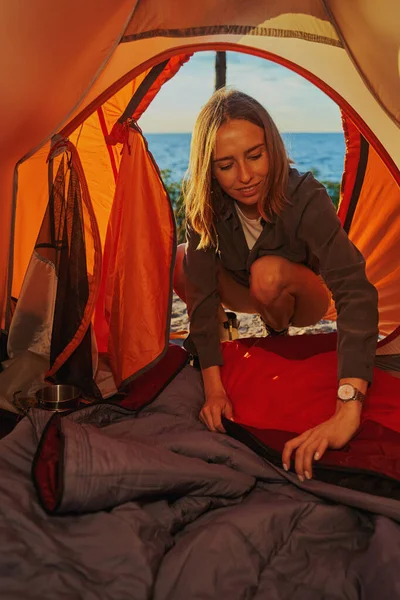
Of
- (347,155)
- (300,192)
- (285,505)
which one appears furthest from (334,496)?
(347,155)

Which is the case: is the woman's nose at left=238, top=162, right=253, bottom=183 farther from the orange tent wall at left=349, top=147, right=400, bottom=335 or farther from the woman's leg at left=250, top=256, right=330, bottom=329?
the orange tent wall at left=349, top=147, right=400, bottom=335

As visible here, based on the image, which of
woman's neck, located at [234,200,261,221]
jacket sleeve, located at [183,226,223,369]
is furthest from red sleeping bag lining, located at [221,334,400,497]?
woman's neck, located at [234,200,261,221]

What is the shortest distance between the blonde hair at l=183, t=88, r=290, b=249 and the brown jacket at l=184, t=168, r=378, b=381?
42 millimetres

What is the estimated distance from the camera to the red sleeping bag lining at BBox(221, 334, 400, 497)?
4.74 ft

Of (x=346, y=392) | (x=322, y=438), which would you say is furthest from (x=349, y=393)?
(x=322, y=438)

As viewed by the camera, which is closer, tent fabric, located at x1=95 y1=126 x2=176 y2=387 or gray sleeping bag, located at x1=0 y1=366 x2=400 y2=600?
gray sleeping bag, located at x1=0 y1=366 x2=400 y2=600

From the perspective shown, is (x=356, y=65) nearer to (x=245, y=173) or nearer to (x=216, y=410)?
(x=245, y=173)

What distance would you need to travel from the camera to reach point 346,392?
153 cm

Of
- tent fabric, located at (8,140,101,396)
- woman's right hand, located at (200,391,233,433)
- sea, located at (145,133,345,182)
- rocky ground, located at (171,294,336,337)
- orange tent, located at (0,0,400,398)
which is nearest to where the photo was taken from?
woman's right hand, located at (200,391,233,433)

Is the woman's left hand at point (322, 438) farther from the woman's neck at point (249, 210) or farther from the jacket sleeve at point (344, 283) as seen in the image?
the woman's neck at point (249, 210)

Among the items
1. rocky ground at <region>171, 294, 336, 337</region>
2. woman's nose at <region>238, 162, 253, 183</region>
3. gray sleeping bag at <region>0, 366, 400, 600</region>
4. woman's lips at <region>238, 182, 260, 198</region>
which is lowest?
gray sleeping bag at <region>0, 366, 400, 600</region>

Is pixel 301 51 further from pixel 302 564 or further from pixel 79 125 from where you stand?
pixel 302 564

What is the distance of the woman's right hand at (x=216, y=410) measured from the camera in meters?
1.67

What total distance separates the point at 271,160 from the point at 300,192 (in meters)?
0.11
